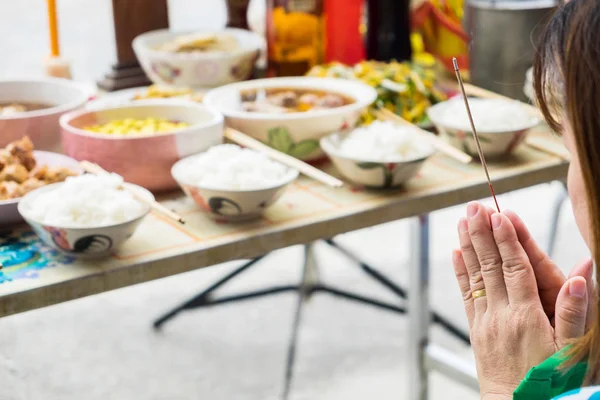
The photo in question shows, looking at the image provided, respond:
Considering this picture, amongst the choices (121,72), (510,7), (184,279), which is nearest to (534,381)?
(510,7)

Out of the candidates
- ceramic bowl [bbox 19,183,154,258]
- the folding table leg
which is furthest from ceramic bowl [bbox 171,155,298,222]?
the folding table leg

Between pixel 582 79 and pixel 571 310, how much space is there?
29 centimetres

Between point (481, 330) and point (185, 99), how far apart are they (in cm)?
81

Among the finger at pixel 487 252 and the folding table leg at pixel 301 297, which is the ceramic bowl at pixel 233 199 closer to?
the finger at pixel 487 252

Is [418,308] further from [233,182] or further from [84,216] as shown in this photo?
[84,216]

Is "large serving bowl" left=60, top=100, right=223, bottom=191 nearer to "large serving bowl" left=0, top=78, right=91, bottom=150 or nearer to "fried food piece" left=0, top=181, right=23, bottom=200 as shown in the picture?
"large serving bowl" left=0, top=78, right=91, bottom=150

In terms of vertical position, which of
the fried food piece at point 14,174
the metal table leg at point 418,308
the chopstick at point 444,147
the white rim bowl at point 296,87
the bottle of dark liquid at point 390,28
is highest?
the bottle of dark liquid at point 390,28

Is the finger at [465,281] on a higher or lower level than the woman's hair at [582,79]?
lower

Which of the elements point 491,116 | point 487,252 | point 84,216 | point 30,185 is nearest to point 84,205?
point 84,216

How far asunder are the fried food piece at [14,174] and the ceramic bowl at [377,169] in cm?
48

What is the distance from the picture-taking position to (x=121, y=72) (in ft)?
6.40

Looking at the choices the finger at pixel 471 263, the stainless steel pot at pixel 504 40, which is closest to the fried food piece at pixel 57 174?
the finger at pixel 471 263

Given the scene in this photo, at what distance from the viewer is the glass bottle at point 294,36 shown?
74.1 inches

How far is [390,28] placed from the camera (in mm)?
2023
